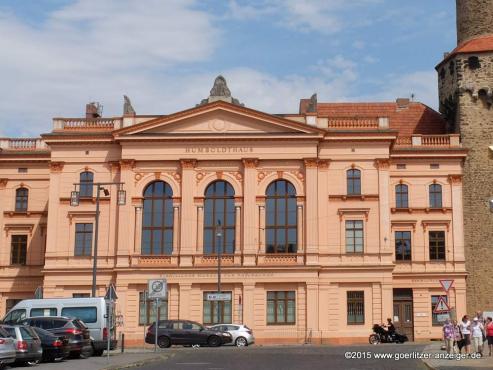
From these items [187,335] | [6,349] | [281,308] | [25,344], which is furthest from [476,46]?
[6,349]

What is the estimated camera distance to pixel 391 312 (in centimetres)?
5375

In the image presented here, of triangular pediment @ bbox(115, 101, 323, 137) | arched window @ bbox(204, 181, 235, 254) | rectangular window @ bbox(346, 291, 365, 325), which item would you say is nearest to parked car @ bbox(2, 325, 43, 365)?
arched window @ bbox(204, 181, 235, 254)

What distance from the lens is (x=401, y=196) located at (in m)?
58.7

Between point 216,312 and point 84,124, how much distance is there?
51.1ft

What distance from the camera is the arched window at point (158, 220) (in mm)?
55341

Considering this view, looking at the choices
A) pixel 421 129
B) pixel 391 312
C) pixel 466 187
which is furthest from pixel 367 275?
pixel 421 129

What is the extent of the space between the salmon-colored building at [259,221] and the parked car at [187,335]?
740cm

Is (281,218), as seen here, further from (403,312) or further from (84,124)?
(84,124)

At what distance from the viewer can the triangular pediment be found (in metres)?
55.7

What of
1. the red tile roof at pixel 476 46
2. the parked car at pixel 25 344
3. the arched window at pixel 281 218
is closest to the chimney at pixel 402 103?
the red tile roof at pixel 476 46

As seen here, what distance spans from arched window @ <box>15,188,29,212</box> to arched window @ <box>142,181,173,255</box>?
981cm

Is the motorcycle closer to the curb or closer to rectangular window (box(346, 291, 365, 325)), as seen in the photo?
rectangular window (box(346, 291, 365, 325))

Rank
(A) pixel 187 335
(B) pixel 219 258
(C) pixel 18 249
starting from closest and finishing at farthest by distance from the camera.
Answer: (A) pixel 187 335 < (B) pixel 219 258 < (C) pixel 18 249

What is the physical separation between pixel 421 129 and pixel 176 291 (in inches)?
924
